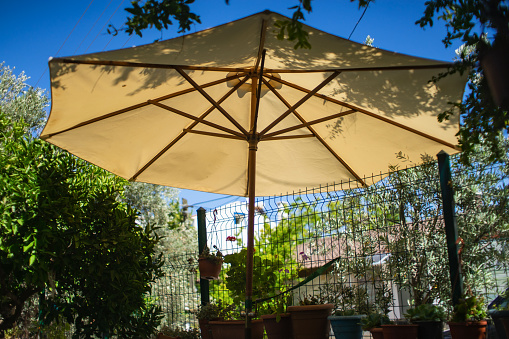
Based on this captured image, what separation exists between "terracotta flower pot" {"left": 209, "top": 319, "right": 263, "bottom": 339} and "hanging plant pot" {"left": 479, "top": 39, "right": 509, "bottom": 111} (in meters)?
3.52

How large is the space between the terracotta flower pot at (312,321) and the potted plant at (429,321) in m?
0.85

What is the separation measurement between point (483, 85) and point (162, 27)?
1.73 meters

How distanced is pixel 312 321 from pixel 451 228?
142 cm

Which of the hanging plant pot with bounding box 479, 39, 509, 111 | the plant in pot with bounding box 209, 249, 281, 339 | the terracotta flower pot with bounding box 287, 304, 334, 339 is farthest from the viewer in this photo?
the plant in pot with bounding box 209, 249, 281, 339

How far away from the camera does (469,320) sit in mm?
3139

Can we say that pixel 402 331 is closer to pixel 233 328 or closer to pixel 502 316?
pixel 502 316

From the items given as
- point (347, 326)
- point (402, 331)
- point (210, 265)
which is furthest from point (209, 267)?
point (402, 331)

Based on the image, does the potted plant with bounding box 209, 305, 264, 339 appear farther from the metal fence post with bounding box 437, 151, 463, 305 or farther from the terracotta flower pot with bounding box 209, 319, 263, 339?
the metal fence post with bounding box 437, 151, 463, 305

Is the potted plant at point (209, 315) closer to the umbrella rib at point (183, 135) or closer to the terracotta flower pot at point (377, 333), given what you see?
the umbrella rib at point (183, 135)

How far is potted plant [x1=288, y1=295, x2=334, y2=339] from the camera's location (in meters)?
3.94

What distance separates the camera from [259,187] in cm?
558

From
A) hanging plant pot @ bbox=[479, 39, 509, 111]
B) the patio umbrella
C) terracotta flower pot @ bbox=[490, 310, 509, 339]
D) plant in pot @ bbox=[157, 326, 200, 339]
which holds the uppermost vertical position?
the patio umbrella

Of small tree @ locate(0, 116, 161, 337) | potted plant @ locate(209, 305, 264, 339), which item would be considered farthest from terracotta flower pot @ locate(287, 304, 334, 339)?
small tree @ locate(0, 116, 161, 337)

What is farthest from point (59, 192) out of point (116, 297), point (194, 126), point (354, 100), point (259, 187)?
point (354, 100)
